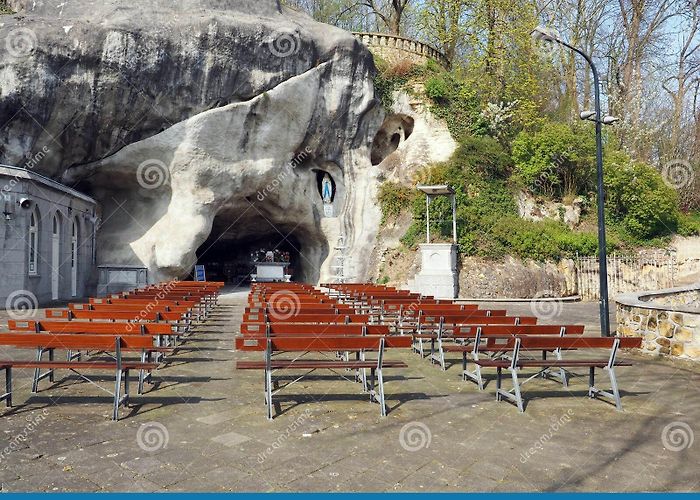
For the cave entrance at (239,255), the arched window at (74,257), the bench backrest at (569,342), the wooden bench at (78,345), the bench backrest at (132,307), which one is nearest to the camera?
the wooden bench at (78,345)

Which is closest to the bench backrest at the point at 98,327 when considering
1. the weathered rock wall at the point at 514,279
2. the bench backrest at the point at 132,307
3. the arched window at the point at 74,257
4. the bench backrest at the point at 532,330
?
the bench backrest at the point at 132,307

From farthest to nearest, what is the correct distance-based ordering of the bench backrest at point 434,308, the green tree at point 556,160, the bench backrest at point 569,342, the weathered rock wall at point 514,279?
1. the green tree at point 556,160
2. the weathered rock wall at point 514,279
3. the bench backrest at point 434,308
4. the bench backrest at point 569,342

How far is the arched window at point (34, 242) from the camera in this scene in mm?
14742

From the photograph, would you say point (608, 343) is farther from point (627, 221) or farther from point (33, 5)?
point (33, 5)

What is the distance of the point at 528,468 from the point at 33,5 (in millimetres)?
22081

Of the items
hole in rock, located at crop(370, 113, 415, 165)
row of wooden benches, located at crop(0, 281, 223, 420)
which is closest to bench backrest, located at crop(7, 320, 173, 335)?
row of wooden benches, located at crop(0, 281, 223, 420)

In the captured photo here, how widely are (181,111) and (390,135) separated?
32.8ft

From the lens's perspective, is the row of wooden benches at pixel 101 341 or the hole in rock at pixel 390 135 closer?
the row of wooden benches at pixel 101 341

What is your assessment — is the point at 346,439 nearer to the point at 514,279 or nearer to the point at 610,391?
the point at 610,391

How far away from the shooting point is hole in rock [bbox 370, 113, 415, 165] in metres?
25.4

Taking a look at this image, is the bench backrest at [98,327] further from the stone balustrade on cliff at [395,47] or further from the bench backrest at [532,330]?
the stone balustrade on cliff at [395,47]

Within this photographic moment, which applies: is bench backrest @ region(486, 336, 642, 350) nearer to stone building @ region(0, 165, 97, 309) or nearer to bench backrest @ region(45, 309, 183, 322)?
bench backrest @ region(45, 309, 183, 322)

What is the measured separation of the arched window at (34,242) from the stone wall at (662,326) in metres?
13.9

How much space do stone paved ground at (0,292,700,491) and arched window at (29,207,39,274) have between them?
9608 millimetres
